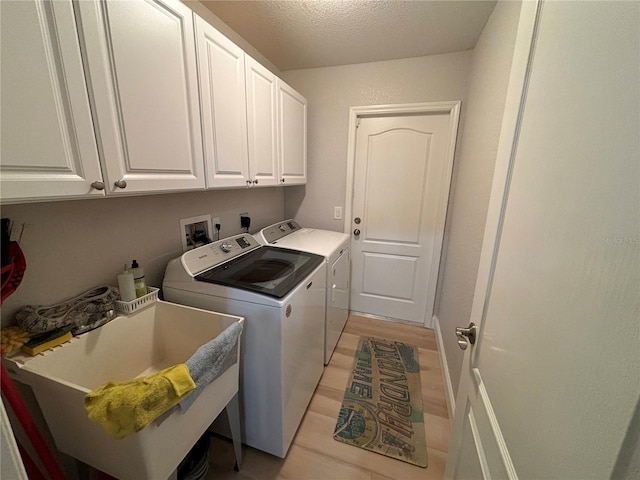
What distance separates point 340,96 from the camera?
2391 mm

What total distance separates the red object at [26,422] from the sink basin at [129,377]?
5 centimetres

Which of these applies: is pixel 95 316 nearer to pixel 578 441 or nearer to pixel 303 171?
pixel 578 441

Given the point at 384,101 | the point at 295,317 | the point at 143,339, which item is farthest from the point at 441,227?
the point at 143,339

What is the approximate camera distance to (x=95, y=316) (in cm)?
102

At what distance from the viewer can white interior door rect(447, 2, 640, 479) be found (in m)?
0.32

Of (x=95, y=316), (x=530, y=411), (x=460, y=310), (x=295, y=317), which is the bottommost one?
(x=460, y=310)

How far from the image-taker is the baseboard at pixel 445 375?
5.33ft

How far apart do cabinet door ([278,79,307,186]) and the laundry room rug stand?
169 centimetres

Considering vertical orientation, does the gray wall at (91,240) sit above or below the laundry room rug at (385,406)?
above

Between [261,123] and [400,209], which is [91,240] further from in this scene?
[400,209]

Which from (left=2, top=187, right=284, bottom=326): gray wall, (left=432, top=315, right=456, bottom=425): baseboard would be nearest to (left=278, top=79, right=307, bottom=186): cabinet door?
(left=2, top=187, right=284, bottom=326): gray wall

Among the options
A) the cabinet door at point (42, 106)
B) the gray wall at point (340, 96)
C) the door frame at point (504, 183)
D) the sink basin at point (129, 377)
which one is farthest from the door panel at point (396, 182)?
the cabinet door at point (42, 106)

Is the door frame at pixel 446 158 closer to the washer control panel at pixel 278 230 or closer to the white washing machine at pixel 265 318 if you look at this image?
the washer control panel at pixel 278 230

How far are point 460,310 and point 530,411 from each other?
1.31 metres
